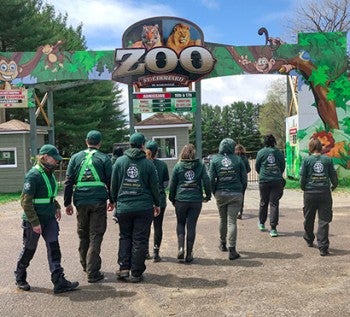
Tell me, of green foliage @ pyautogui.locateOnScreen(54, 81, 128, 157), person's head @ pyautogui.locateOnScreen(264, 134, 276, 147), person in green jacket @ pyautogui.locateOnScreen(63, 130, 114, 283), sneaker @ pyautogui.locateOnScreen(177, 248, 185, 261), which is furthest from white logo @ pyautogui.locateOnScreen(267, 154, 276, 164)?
green foliage @ pyautogui.locateOnScreen(54, 81, 128, 157)

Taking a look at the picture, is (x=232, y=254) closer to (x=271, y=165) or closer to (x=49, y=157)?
(x=271, y=165)

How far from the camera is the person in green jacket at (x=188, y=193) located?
6.78 m

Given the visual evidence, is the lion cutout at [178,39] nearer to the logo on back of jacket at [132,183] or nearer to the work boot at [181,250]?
the work boot at [181,250]

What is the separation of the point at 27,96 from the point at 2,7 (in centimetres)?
1430

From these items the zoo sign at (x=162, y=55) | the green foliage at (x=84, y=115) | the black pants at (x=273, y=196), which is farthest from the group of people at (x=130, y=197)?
the green foliage at (x=84, y=115)

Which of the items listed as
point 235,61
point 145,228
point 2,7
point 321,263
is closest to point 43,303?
point 145,228

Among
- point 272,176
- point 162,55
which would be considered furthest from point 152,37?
point 272,176

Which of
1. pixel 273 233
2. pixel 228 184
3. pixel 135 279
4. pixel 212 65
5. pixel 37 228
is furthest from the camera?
pixel 212 65

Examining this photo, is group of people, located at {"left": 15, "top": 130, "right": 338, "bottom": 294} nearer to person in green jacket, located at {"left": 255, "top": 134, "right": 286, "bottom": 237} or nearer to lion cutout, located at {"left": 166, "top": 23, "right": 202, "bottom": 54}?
person in green jacket, located at {"left": 255, "top": 134, "right": 286, "bottom": 237}

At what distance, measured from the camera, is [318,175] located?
286 inches

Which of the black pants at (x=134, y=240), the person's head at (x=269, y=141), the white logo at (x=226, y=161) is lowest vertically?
the black pants at (x=134, y=240)

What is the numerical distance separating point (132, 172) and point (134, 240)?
35.6 inches

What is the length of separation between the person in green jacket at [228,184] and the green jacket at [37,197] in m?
2.70

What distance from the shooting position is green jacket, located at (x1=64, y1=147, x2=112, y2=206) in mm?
5887
